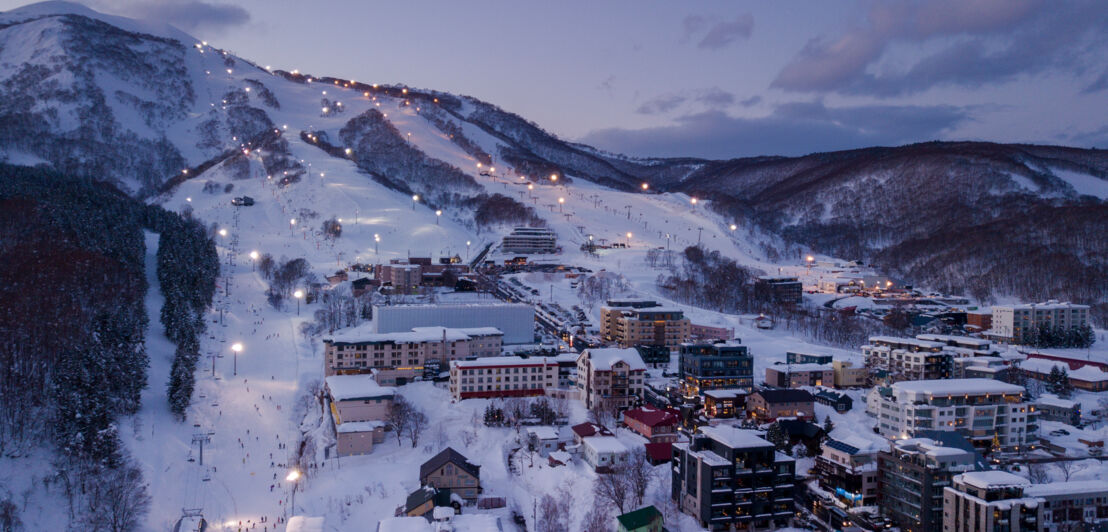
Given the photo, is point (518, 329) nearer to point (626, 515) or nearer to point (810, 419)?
point (810, 419)

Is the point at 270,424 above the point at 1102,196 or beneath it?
beneath

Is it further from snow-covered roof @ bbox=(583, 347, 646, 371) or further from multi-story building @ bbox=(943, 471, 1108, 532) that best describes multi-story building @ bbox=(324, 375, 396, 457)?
multi-story building @ bbox=(943, 471, 1108, 532)

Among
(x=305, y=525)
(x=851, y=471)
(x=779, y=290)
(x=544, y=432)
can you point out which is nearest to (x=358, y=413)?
(x=544, y=432)

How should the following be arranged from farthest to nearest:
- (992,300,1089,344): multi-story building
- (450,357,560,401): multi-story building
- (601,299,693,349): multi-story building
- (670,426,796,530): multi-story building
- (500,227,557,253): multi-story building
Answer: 1. (500,227,557,253): multi-story building
2. (992,300,1089,344): multi-story building
3. (601,299,693,349): multi-story building
4. (450,357,560,401): multi-story building
5. (670,426,796,530): multi-story building

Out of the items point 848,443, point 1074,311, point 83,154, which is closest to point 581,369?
point 848,443

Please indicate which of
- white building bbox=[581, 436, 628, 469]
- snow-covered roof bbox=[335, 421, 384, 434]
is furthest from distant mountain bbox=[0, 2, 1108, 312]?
white building bbox=[581, 436, 628, 469]

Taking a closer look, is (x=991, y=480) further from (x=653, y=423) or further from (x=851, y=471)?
(x=653, y=423)

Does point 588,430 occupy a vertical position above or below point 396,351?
below
